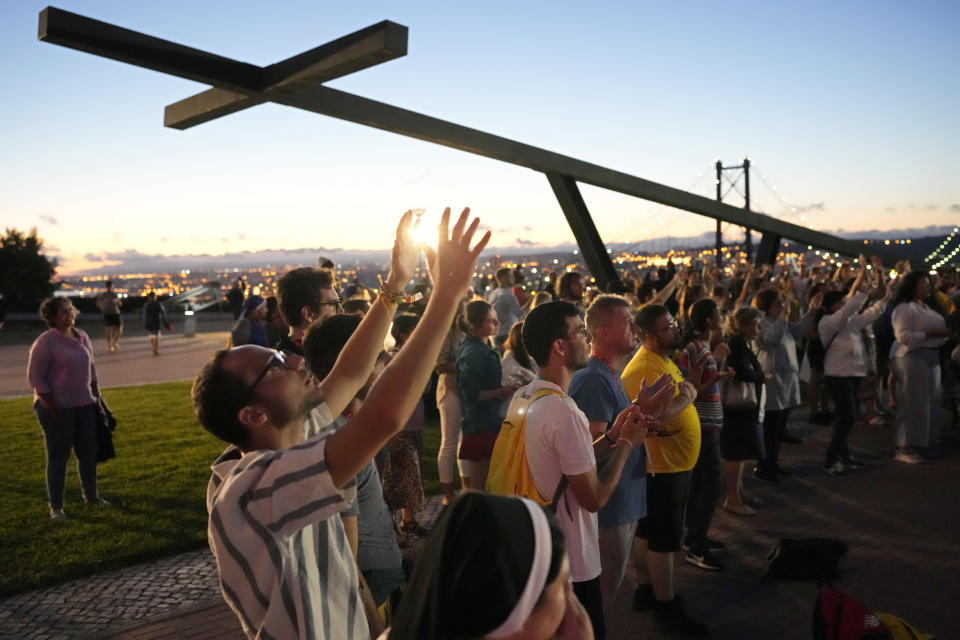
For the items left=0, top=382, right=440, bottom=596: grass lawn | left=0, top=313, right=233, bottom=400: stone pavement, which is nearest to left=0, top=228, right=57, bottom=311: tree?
left=0, top=313, right=233, bottom=400: stone pavement

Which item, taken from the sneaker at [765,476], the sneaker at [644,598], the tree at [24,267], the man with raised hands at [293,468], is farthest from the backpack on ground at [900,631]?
the tree at [24,267]

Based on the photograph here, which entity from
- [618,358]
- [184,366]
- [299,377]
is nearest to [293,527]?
[299,377]

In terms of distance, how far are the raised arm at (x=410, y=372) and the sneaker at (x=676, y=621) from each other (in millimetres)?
3660

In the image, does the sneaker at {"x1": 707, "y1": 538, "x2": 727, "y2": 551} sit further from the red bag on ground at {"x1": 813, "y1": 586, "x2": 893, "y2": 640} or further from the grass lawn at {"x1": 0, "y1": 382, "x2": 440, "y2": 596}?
the grass lawn at {"x1": 0, "y1": 382, "x2": 440, "y2": 596}

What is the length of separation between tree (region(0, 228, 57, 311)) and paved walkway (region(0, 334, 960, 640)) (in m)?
42.1

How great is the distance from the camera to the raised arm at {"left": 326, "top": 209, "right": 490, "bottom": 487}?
1678 millimetres

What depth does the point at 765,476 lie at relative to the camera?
26.6 feet

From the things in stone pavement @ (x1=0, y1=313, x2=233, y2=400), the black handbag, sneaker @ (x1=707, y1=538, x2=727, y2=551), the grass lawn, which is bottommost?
stone pavement @ (x1=0, y1=313, x2=233, y2=400)

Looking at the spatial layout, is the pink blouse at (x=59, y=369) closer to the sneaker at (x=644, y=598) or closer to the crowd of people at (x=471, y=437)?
the crowd of people at (x=471, y=437)

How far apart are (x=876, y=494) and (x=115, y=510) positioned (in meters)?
7.41

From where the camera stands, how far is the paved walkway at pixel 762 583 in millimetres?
4898

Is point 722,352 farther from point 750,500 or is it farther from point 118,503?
point 118,503

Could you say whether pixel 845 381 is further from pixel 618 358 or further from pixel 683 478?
pixel 618 358

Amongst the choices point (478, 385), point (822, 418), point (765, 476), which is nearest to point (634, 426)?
point (478, 385)
